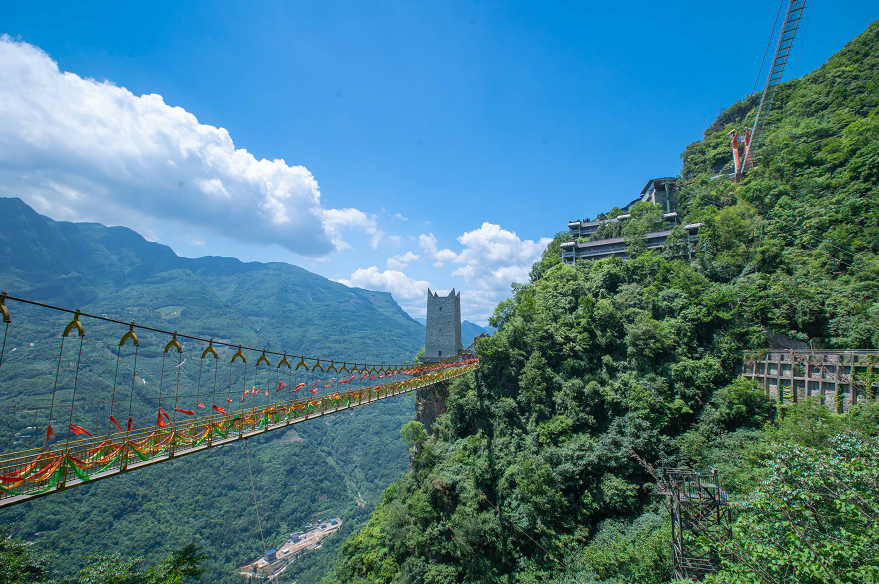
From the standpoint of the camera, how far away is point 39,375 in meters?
60.9

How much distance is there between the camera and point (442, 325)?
29.7 meters

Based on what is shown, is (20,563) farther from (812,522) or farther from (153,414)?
(153,414)

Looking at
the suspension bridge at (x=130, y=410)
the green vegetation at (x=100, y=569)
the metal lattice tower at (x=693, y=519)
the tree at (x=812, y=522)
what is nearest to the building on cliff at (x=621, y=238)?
the suspension bridge at (x=130, y=410)

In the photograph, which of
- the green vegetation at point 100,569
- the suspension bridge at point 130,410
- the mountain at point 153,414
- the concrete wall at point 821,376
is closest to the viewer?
the suspension bridge at point 130,410

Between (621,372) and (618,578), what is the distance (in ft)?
29.5

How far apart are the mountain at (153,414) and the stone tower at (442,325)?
20070 mm

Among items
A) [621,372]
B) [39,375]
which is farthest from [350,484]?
[621,372]

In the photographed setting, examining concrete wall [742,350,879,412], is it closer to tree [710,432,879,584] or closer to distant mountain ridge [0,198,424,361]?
tree [710,432,879,584]

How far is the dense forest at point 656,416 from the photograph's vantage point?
8.30 meters

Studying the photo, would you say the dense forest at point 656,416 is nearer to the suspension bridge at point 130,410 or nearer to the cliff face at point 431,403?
the cliff face at point 431,403

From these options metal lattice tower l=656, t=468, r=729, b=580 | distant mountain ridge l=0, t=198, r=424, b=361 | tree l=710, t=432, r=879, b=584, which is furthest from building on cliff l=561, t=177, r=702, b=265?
distant mountain ridge l=0, t=198, r=424, b=361

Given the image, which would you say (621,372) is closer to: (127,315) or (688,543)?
(688,543)

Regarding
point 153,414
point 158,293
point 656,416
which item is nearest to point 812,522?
point 656,416

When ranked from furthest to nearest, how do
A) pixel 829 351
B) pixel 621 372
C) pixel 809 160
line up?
pixel 809 160 → pixel 621 372 → pixel 829 351
